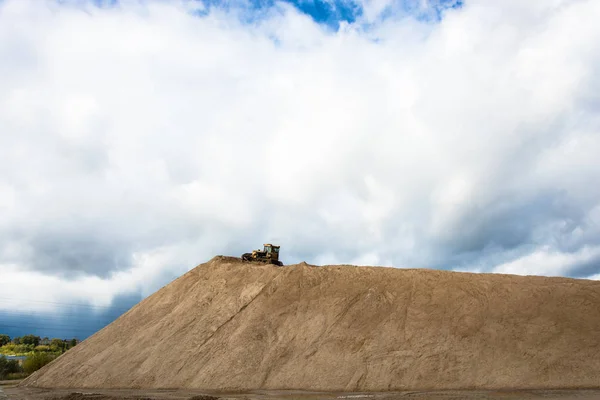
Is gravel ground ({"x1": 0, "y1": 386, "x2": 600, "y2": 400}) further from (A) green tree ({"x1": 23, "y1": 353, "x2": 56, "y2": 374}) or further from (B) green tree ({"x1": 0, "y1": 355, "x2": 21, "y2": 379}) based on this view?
(B) green tree ({"x1": 0, "y1": 355, "x2": 21, "y2": 379})

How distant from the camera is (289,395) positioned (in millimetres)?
24422

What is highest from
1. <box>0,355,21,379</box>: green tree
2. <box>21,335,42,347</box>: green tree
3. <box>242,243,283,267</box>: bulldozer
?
<box>242,243,283,267</box>: bulldozer

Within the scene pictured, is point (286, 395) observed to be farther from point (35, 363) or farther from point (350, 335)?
point (35, 363)

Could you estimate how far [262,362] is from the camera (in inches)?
1103

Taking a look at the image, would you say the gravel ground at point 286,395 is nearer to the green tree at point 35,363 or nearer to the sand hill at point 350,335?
the sand hill at point 350,335

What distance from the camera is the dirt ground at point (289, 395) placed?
72.8ft

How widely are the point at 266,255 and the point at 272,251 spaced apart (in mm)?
646

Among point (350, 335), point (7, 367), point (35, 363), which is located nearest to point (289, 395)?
point (350, 335)

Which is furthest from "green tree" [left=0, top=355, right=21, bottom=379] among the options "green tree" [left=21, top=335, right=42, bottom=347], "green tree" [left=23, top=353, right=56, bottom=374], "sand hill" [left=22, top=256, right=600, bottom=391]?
"green tree" [left=21, top=335, right=42, bottom=347]

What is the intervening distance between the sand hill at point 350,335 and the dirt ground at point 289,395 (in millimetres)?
984

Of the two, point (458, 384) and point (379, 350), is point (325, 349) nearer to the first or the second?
point (379, 350)

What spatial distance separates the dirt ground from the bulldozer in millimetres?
15537

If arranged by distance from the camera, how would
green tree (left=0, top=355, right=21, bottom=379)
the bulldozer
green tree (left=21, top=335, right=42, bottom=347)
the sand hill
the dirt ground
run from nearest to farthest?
1. the dirt ground
2. the sand hill
3. the bulldozer
4. green tree (left=0, top=355, right=21, bottom=379)
5. green tree (left=21, top=335, right=42, bottom=347)

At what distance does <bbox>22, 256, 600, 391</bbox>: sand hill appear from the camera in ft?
84.8
